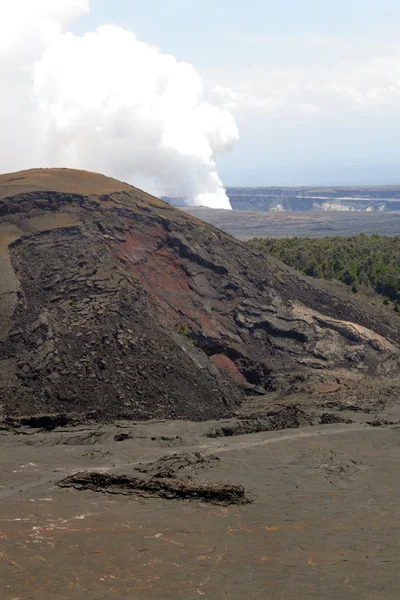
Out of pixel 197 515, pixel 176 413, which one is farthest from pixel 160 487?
pixel 176 413

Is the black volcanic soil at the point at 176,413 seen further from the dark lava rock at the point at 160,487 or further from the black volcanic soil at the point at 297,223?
the black volcanic soil at the point at 297,223

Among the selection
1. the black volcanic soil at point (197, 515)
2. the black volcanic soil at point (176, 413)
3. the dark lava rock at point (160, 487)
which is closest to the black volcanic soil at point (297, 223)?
the black volcanic soil at point (176, 413)

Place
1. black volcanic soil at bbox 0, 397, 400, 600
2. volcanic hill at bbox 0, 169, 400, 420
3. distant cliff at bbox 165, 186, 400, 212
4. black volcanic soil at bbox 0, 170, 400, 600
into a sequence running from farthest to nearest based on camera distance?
distant cliff at bbox 165, 186, 400, 212, volcanic hill at bbox 0, 169, 400, 420, black volcanic soil at bbox 0, 170, 400, 600, black volcanic soil at bbox 0, 397, 400, 600

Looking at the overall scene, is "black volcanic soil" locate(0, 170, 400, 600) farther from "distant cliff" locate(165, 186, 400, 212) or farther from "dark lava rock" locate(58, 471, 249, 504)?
"distant cliff" locate(165, 186, 400, 212)

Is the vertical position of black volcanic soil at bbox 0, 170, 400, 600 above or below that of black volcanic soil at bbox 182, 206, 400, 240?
below

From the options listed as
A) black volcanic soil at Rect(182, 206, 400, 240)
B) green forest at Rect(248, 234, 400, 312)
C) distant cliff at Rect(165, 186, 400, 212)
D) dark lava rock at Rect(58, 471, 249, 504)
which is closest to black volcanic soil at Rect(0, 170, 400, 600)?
dark lava rock at Rect(58, 471, 249, 504)

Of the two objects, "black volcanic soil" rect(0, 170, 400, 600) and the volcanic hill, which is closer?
"black volcanic soil" rect(0, 170, 400, 600)

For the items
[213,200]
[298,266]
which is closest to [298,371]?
[298,266]

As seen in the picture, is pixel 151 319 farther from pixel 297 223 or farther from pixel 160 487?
pixel 297 223
